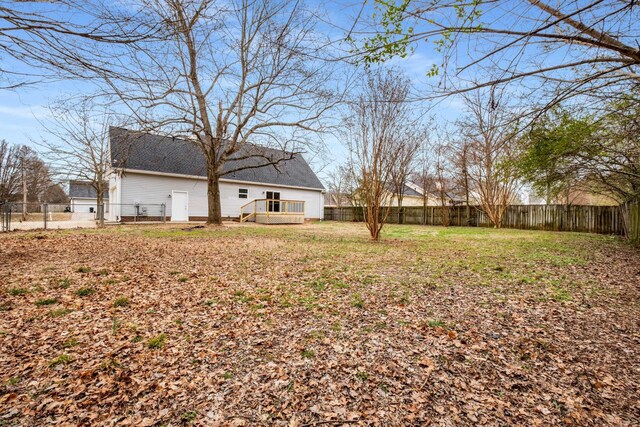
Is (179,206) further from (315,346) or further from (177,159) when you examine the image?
(315,346)

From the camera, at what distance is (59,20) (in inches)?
115

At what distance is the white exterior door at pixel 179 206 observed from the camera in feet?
63.8

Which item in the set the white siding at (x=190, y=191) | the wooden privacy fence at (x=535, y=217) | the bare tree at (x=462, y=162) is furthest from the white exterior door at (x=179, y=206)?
the bare tree at (x=462, y=162)

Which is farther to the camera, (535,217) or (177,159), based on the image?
(177,159)

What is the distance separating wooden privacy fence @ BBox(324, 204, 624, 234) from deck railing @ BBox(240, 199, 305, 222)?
8384 mm

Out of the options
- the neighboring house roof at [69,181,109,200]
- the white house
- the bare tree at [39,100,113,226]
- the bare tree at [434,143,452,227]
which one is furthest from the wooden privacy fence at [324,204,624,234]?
the neighboring house roof at [69,181,109,200]

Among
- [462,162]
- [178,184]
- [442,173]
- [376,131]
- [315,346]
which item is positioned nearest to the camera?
[315,346]

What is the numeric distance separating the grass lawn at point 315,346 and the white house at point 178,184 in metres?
11.3

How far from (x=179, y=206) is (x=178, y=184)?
4.80 ft

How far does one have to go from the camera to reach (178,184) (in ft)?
64.7

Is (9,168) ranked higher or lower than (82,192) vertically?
higher

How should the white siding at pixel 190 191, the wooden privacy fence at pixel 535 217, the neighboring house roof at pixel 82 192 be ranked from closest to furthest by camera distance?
the wooden privacy fence at pixel 535 217 < the white siding at pixel 190 191 < the neighboring house roof at pixel 82 192

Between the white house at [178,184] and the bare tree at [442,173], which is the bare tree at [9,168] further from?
the bare tree at [442,173]

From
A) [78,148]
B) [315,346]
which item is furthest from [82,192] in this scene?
[315,346]
